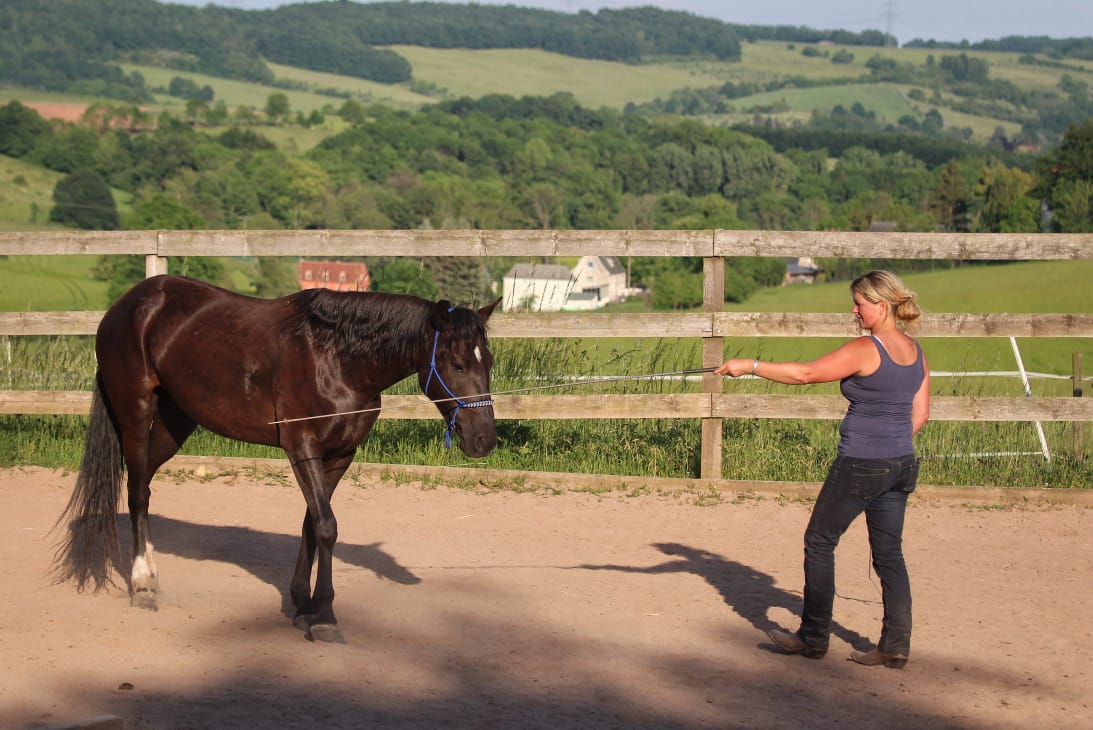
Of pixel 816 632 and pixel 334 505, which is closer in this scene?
pixel 816 632

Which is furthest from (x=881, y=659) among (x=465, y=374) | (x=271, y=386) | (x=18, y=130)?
(x=18, y=130)

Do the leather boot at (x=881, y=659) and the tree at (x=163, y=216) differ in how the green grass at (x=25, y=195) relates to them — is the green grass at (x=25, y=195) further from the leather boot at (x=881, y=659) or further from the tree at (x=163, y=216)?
the leather boot at (x=881, y=659)

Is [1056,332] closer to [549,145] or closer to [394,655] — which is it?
[394,655]

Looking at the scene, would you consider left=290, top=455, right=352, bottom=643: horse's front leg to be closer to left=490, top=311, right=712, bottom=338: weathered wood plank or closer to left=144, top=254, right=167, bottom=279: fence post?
left=490, top=311, right=712, bottom=338: weathered wood plank

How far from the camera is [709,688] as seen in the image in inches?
187

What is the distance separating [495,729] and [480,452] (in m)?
1.37

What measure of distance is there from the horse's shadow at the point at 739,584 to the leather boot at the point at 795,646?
0.18ft

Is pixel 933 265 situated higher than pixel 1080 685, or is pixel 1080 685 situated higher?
pixel 1080 685

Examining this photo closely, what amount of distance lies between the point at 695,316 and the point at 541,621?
333 centimetres

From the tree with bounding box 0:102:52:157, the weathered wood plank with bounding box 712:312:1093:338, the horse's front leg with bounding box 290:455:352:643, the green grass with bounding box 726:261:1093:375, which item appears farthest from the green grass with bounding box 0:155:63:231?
the horse's front leg with bounding box 290:455:352:643

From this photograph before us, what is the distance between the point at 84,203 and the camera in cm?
9706

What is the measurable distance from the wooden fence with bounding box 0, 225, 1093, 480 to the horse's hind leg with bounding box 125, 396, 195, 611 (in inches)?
96.5

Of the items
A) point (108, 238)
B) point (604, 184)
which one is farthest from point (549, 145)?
point (108, 238)

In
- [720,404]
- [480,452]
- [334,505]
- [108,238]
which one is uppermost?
[108,238]
